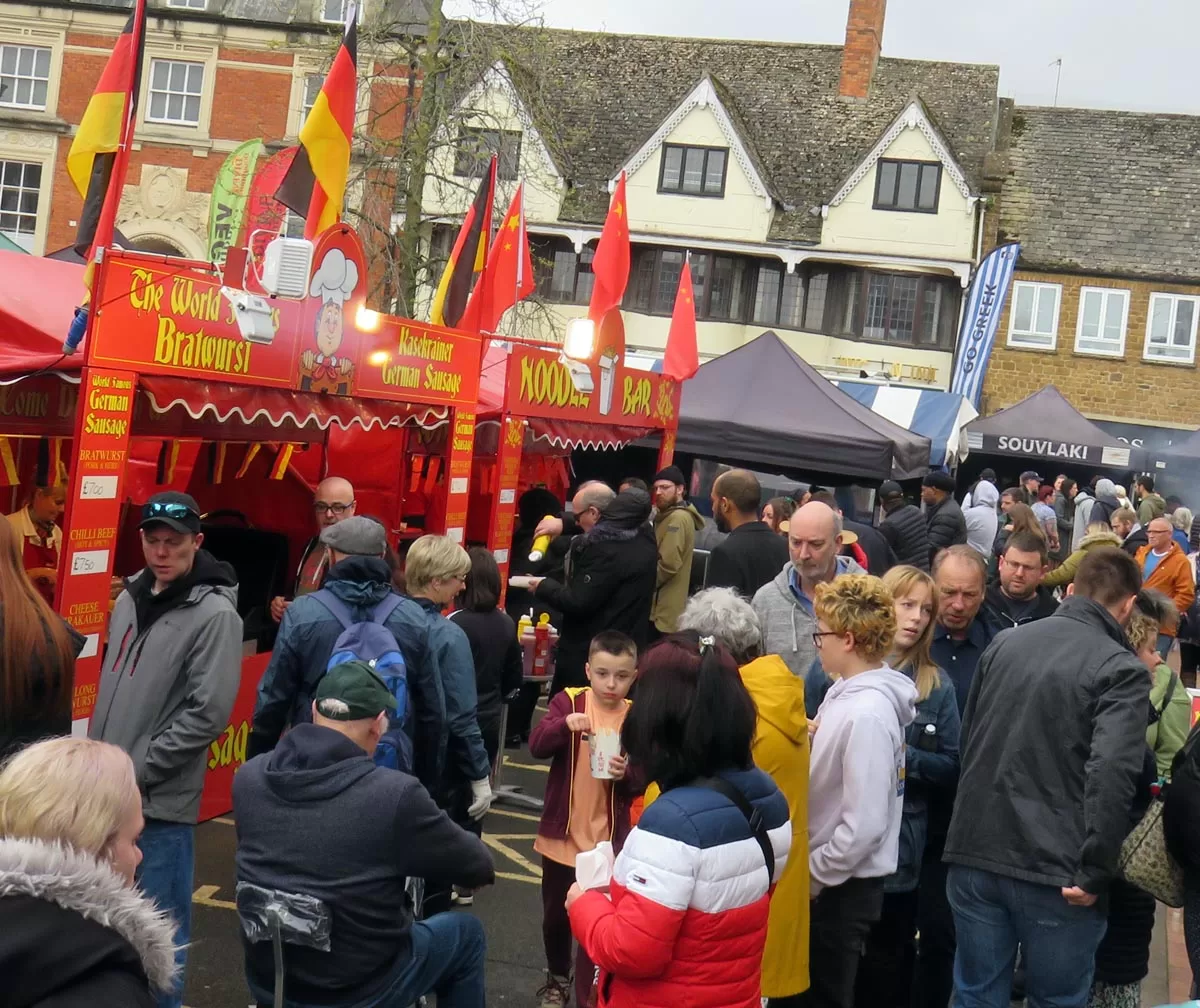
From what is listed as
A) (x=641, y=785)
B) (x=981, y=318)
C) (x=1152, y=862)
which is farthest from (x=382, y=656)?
(x=981, y=318)

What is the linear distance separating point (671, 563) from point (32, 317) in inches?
183

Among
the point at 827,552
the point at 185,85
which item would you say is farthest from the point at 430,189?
the point at 827,552

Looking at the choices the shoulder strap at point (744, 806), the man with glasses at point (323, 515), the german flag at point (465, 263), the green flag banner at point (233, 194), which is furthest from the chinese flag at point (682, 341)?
the shoulder strap at point (744, 806)

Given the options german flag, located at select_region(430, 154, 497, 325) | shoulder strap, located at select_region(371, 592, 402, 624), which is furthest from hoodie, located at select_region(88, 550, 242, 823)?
german flag, located at select_region(430, 154, 497, 325)

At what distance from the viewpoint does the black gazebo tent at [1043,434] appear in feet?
72.7

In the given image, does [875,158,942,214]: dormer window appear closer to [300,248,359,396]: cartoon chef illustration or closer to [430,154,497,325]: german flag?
[430,154,497,325]: german flag

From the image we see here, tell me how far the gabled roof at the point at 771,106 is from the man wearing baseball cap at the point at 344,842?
89.6ft

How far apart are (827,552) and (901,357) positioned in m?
24.9

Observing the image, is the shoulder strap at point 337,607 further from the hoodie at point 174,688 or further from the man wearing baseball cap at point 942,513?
the man wearing baseball cap at point 942,513

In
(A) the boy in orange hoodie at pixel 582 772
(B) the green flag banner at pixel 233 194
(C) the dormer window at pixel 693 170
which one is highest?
(C) the dormer window at pixel 693 170

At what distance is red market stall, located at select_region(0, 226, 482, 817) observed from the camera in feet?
17.9

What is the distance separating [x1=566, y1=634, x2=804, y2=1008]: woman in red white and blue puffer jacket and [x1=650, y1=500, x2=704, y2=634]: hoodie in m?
5.84

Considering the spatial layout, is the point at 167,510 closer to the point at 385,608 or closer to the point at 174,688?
the point at 174,688

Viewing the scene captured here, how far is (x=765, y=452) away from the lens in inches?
521
